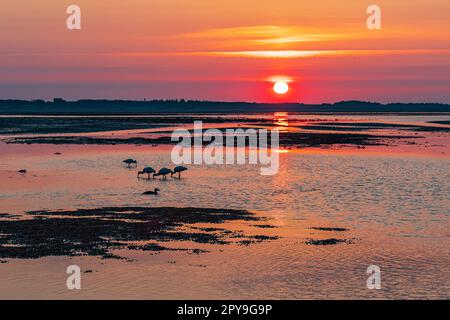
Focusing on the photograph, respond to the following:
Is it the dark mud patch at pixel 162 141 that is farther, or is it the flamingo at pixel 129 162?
the dark mud patch at pixel 162 141

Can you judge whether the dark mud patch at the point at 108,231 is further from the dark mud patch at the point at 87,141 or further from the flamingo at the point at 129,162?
the dark mud patch at the point at 87,141

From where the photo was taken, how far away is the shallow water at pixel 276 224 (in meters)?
15.7

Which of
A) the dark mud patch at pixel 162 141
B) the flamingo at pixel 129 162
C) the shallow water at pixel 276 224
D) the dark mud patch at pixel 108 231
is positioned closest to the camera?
the shallow water at pixel 276 224

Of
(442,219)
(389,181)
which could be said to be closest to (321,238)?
(442,219)

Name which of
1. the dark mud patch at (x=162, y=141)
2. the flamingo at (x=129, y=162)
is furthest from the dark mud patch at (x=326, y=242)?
the dark mud patch at (x=162, y=141)

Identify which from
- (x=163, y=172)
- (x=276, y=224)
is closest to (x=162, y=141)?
(x=163, y=172)

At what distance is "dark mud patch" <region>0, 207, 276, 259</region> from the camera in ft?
61.3

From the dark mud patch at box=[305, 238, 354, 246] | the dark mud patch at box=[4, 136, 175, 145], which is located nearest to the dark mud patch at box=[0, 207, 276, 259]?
the dark mud patch at box=[305, 238, 354, 246]

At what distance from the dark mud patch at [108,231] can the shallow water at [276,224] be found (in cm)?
79

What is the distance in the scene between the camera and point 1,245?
61.9 feet

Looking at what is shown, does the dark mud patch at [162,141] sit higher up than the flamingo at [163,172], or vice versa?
the dark mud patch at [162,141]

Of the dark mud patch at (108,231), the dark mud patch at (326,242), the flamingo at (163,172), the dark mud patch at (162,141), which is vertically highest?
the dark mud patch at (162,141)

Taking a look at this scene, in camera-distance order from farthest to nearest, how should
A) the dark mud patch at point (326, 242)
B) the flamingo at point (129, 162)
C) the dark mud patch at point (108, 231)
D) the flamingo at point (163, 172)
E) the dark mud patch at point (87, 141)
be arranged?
the dark mud patch at point (87, 141)
the flamingo at point (129, 162)
the flamingo at point (163, 172)
the dark mud patch at point (326, 242)
the dark mud patch at point (108, 231)
